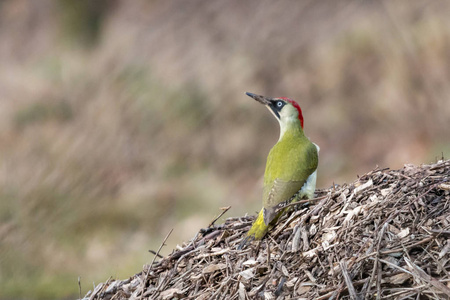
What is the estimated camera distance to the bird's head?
239 cm

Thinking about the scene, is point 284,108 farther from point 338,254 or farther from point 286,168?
point 338,254

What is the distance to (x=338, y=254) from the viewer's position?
1690mm

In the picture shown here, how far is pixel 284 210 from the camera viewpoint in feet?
6.84

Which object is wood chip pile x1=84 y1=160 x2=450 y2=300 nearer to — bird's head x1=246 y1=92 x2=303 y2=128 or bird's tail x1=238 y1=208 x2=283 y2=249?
bird's tail x1=238 y1=208 x2=283 y2=249

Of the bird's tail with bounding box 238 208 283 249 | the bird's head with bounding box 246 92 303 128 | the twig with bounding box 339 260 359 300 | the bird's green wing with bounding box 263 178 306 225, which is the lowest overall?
the twig with bounding box 339 260 359 300

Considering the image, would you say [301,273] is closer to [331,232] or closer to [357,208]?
[331,232]

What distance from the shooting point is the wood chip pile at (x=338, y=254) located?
1529 millimetres

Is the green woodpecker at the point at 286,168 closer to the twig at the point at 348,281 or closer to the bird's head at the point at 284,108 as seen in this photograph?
the bird's head at the point at 284,108

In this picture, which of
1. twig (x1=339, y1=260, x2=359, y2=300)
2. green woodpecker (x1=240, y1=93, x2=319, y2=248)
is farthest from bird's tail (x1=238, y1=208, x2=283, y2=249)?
twig (x1=339, y1=260, x2=359, y2=300)

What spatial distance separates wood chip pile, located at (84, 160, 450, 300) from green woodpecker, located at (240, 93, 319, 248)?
0.21 ft

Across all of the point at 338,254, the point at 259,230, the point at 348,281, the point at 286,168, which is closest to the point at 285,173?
the point at 286,168

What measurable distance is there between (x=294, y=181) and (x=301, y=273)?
1.68ft

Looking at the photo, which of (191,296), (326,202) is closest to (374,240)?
(326,202)

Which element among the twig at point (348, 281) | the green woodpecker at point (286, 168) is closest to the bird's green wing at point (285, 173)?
the green woodpecker at point (286, 168)
